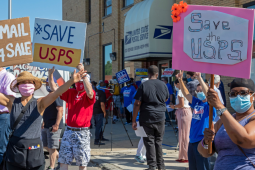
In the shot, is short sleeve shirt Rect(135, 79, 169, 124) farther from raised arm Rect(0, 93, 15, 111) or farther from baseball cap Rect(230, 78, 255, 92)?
baseball cap Rect(230, 78, 255, 92)

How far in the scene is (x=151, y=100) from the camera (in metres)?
5.66

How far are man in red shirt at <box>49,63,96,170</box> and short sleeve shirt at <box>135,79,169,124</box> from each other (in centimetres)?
119

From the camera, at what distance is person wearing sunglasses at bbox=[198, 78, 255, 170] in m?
2.36

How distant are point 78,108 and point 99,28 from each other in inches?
587

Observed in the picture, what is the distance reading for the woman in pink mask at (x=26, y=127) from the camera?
3.52m

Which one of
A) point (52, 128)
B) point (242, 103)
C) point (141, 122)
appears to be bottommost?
point (52, 128)

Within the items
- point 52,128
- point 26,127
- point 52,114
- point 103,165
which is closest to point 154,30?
point 103,165

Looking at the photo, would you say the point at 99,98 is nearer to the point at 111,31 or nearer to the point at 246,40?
the point at 246,40

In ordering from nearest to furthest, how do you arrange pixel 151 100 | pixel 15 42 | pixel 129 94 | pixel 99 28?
pixel 15 42 < pixel 151 100 < pixel 129 94 < pixel 99 28

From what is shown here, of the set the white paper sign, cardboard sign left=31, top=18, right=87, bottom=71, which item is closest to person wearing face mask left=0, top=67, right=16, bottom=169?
cardboard sign left=31, top=18, right=87, bottom=71

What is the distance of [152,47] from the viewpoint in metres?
12.5

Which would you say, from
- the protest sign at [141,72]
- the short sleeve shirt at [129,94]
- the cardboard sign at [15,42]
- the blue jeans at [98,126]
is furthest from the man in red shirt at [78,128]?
the protest sign at [141,72]

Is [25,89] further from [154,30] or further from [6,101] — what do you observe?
[154,30]

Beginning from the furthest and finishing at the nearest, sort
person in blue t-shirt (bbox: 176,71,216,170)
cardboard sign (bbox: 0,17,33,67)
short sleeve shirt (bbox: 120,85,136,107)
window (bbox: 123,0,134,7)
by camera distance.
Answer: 1. window (bbox: 123,0,134,7)
2. short sleeve shirt (bbox: 120,85,136,107)
3. cardboard sign (bbox: 0,17,33,67)
4. person in blue t-shirt (bbox: 176,71,216,170)
